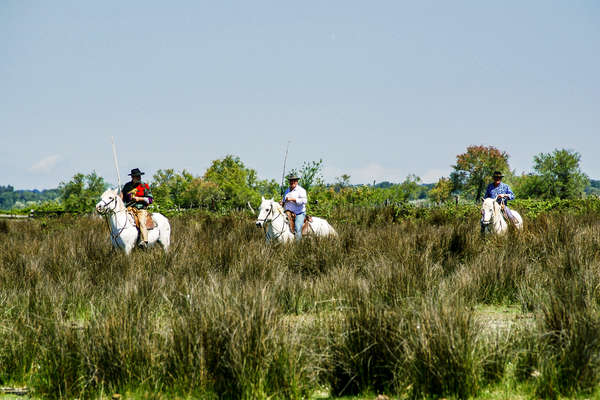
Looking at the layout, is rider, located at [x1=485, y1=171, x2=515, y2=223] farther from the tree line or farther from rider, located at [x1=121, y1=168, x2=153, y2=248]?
the tree line

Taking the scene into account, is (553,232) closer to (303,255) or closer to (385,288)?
(303,255)

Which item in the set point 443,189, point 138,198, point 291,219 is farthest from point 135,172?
point 443,189

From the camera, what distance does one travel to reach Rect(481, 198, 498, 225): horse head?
12461 mm

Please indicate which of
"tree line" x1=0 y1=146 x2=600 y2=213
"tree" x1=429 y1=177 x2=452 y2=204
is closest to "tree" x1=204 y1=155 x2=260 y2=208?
"tree line" x1=0 y1=146 x2=600 y2=213

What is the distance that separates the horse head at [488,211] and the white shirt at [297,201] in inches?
175

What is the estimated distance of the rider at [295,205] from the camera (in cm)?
1289

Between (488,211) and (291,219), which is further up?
(488,211)

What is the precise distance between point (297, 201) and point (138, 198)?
3.86 meters

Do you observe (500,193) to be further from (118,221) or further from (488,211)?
(118,221)

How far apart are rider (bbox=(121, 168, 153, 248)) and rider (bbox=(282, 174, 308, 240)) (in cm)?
343

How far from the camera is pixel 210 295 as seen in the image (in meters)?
4.96

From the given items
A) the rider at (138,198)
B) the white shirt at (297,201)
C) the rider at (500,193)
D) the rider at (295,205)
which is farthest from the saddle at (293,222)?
the rider at (500,193)

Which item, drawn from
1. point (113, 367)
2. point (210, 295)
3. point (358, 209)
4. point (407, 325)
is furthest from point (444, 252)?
point (358, 209)

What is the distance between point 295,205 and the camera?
13.2 m
